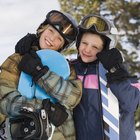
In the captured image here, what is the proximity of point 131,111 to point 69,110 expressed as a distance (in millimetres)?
532

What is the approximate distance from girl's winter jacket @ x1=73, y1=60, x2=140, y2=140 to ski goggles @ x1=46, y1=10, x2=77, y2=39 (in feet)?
1.56

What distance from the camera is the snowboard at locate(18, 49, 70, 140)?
3.41 meters

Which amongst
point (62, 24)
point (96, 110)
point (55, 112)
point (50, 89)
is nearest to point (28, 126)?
point (55, 112)

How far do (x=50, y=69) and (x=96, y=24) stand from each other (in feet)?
2.19

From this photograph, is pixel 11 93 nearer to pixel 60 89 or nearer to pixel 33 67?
pixel 33 67

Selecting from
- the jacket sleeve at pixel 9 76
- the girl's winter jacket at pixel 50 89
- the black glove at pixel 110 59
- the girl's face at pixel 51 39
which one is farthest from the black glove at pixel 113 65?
the jacket sleeve at pixel 9 76

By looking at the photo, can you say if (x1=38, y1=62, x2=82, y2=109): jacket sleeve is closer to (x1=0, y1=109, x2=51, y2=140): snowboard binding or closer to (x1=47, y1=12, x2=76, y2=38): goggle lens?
(x1=0, y1=109, x2=51, y2=140): snowboard binding

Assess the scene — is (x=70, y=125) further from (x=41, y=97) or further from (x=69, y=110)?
(x=41, y=97)

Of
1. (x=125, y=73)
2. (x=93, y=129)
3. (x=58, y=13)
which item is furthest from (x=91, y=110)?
(x=58, y=13)

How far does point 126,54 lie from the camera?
16016 millimetres

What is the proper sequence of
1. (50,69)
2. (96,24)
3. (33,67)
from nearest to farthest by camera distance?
(33,67)
(50,69)
(96,24)

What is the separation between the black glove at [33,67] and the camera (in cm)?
336

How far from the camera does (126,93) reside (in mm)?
3512

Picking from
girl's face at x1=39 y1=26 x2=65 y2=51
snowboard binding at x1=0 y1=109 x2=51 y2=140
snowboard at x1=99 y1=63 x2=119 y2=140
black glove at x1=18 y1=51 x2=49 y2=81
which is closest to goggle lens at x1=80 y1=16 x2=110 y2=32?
girl's face at x1=39 y1=26 x2=65 y2=51
